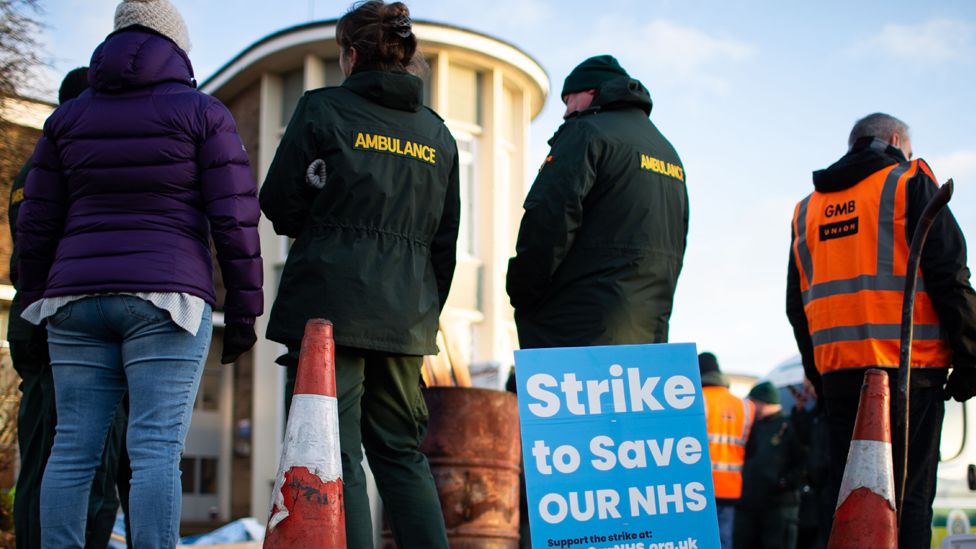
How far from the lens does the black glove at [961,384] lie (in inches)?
199

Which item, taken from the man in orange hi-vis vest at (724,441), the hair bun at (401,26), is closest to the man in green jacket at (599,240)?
the hair bun at (401,26)

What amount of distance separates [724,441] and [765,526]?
5.29ft

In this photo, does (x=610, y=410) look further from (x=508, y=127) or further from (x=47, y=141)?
(x=508, y=127)

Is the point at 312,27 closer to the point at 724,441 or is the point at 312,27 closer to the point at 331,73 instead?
the point at 331,73

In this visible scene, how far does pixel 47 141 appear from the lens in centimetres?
412

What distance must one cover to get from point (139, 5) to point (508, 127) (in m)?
19.5

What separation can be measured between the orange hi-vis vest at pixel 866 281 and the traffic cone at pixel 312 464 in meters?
2.55

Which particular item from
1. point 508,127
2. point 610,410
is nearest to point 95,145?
point 610,410

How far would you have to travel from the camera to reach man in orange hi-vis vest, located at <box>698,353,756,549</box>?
9.35 meters

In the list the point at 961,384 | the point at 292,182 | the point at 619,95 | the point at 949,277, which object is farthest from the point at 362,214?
the point at 961,384

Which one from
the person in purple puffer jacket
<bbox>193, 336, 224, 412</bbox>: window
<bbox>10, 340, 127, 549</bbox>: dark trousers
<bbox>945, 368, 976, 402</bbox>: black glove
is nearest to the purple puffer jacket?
the person in purple puffer jacket

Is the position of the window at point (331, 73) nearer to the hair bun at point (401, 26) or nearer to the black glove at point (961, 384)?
the hair bun at point (401, 26)

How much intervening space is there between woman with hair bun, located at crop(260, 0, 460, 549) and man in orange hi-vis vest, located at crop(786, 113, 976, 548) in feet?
6.35

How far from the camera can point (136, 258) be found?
384 centimetres
